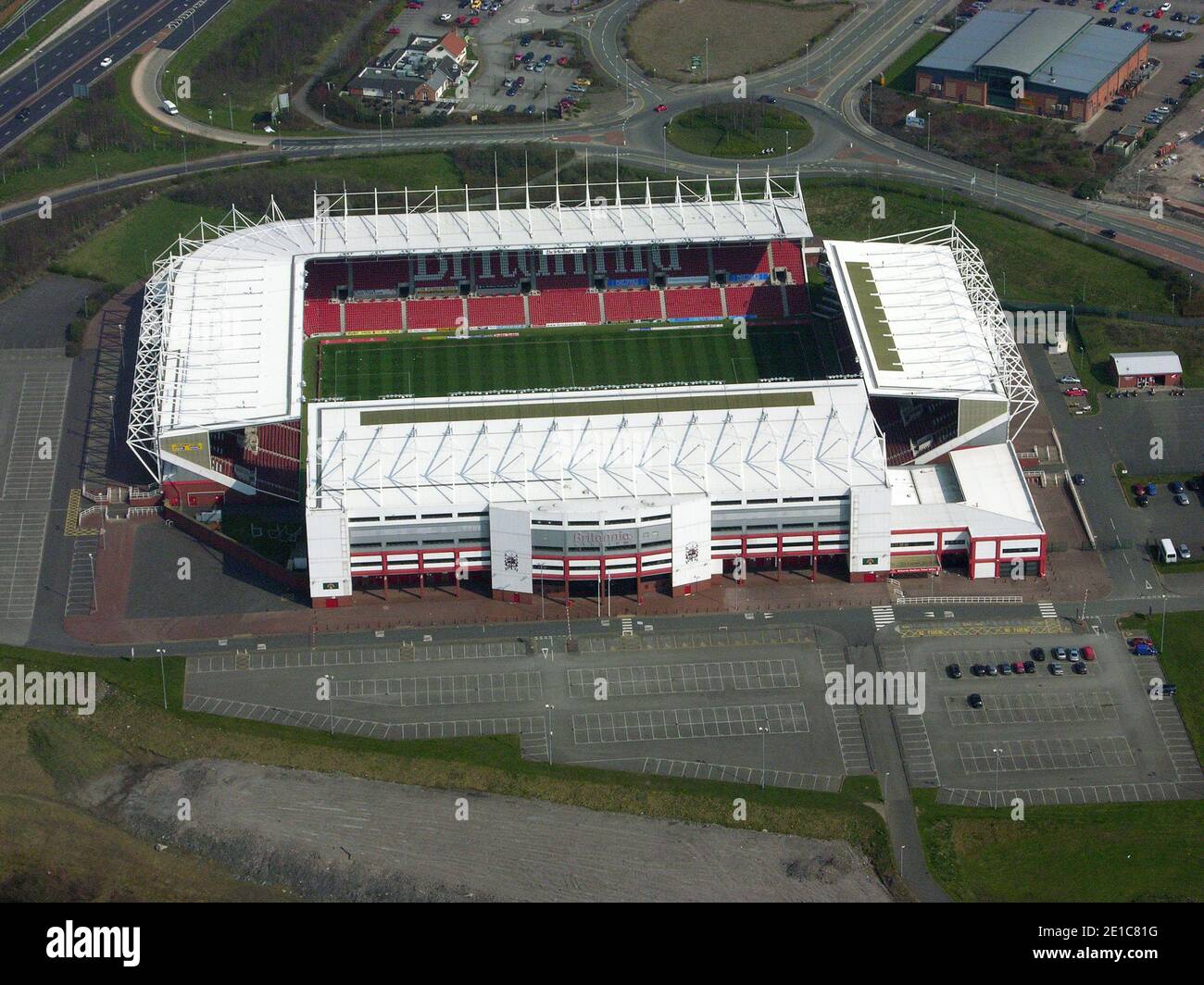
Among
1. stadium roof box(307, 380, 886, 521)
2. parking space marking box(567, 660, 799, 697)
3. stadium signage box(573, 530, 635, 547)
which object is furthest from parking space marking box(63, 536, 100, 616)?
parking space marking box(567, 660, 799, 697)

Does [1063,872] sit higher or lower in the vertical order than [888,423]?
lower

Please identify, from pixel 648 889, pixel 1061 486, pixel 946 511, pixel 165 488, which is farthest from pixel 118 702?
pixel 1061 486

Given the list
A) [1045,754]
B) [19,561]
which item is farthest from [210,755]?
[1045,754]

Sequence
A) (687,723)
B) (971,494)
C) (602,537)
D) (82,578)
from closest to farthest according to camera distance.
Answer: (687,723) → (602,537) → (82,578) → (971,494)

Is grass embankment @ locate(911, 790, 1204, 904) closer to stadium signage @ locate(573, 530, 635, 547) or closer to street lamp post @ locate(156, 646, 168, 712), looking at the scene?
stadium signage @ locate(573, 530, 635, 547)

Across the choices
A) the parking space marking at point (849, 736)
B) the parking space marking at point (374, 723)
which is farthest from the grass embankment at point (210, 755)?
the parking space marking at point (849, 736)

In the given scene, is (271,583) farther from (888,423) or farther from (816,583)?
(888,423)

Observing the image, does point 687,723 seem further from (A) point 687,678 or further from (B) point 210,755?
(B) point 210,755
